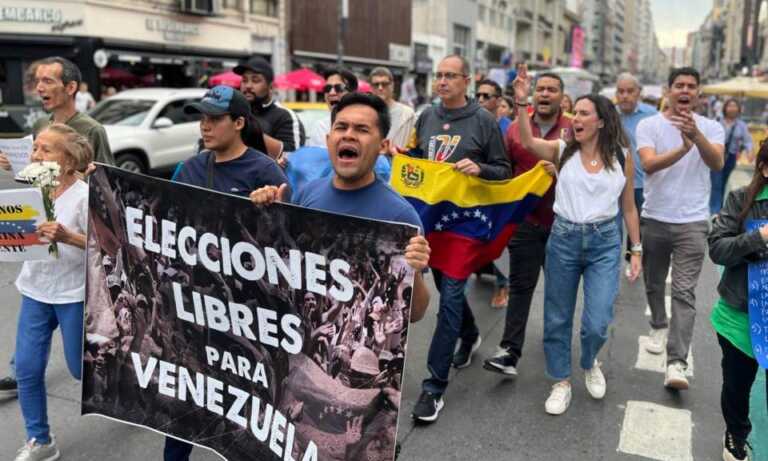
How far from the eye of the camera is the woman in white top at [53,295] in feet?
10.6

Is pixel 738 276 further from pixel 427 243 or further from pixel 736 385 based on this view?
pixel 427 243

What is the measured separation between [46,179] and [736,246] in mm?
3050

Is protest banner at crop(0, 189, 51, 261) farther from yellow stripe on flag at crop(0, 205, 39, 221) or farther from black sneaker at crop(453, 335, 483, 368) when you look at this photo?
black sneaker at crop(453, 335, 483, 368)

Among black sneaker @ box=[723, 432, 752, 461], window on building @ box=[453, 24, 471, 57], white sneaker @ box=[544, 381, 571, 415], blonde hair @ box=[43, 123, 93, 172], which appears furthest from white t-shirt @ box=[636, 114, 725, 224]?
window on building @ box=[453, 24, 471, 57]

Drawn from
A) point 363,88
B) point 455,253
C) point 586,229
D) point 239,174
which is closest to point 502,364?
point 455,253

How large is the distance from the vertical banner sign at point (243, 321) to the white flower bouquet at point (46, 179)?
314 millimetres

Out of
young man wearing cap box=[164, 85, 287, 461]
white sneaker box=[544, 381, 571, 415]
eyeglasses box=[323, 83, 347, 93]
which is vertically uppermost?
eyeglasses box=[323, 83, 347, 93]

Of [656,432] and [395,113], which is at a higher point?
[395,113]

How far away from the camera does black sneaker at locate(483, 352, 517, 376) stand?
4488 mm

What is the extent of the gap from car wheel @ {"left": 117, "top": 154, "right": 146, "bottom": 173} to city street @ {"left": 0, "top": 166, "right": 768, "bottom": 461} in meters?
6.81

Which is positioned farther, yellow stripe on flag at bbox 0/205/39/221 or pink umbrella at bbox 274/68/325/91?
pink umbrella at bbox 274/68/325/91

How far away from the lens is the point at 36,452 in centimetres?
330

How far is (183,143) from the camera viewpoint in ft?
42.4

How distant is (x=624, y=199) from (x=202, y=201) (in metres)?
2.66
